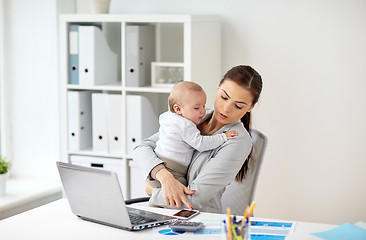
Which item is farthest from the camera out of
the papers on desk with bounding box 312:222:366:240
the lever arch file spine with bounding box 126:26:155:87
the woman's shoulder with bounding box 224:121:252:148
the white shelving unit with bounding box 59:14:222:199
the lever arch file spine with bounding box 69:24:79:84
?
the lever arch file spine with bounding box 69:24:79:84

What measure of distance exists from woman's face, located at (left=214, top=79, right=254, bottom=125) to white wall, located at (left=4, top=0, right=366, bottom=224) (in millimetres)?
1039

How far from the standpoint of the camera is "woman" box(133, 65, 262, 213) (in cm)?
213

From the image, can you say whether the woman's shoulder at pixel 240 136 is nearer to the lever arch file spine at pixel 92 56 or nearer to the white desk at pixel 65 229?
the white desk at pixel 65 229

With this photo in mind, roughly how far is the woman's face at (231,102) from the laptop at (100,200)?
0.49 meters

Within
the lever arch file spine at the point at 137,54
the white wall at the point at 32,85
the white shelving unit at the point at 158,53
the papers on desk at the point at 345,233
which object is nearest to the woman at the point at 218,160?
the papers on desk at the point at 345,233

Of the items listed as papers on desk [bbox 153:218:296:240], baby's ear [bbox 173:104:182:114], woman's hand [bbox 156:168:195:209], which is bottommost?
papers on desk [bbox 153:218:296:240]

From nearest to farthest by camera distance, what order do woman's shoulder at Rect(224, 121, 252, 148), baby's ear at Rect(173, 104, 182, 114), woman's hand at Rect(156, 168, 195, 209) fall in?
1. woman's hand at Rect(156, 168, 195, 209)
2. woman's shoulder at Rect(224, 121, 252, 148)
3. baby's ear at Rect(173, 104, 182, 114)

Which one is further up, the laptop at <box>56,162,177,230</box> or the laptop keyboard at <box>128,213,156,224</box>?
the laptop at <box>56,162,177,230</box>

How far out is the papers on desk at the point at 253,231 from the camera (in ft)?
5.87

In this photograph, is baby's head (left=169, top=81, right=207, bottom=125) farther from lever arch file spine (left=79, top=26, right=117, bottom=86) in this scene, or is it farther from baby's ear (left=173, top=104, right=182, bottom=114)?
lever arch file spine (left=79, top=26, right=117, bottom=86)

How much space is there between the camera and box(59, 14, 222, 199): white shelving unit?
307 cm

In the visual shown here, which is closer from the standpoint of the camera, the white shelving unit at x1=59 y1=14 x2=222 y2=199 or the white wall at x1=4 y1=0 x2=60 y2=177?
the white shelving unit at x1=59 y1=14 x2=222 y2=199

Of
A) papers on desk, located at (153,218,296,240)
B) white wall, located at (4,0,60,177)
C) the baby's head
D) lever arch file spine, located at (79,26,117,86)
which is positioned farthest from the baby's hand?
white wall, located at (4,0,60,177)

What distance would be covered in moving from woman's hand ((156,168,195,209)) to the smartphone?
0.13 ft
